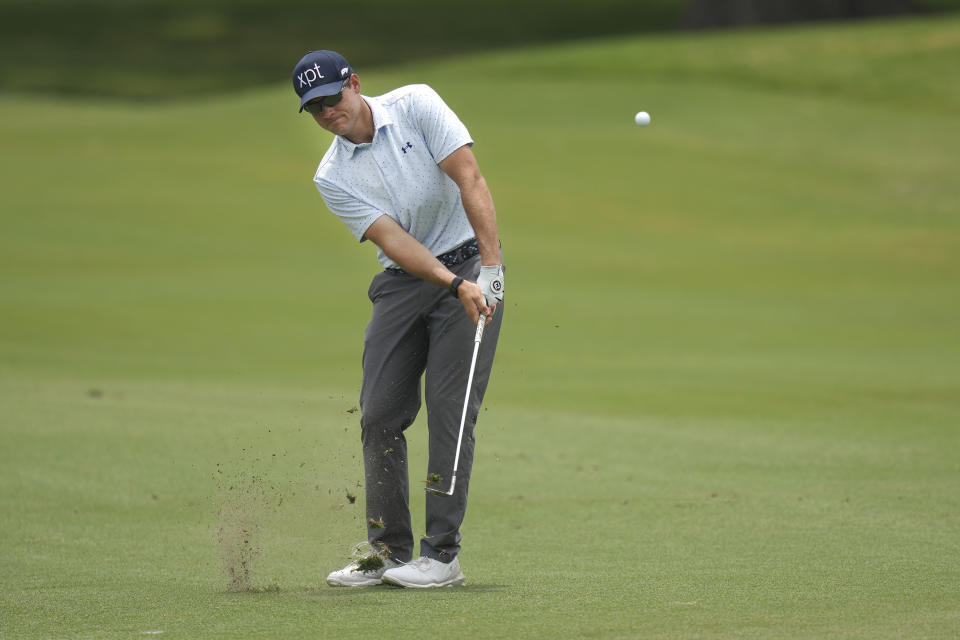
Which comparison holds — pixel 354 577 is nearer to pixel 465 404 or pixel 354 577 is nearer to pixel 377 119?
pixel 465 404

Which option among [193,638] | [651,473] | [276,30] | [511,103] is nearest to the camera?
[193,638]

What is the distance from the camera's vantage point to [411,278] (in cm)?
574

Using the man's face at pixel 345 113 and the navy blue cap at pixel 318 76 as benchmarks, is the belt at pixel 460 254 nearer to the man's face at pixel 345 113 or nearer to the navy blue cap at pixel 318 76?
the man's face at pixel 345 113

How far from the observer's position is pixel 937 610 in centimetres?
479

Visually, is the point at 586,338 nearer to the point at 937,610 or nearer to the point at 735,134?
the point at 937,610

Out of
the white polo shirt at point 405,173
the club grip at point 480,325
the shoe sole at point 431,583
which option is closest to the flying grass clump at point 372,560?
the shoe sole at point 431,583

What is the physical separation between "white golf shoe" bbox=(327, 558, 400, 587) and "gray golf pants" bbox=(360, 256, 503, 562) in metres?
0.20

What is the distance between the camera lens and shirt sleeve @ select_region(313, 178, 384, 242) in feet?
18.2

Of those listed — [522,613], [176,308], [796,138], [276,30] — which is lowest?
[522,613]

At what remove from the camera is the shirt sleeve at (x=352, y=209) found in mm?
5555

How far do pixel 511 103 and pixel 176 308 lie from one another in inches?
673

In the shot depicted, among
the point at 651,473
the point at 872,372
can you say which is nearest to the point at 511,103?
the point at 872,372

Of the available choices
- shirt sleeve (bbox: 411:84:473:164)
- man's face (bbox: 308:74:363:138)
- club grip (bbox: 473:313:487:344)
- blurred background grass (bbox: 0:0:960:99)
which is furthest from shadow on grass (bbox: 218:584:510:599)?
blurred background grass (bbox: 0:0:960:99)

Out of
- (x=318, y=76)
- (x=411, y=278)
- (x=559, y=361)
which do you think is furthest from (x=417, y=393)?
(x=559, y=361)
